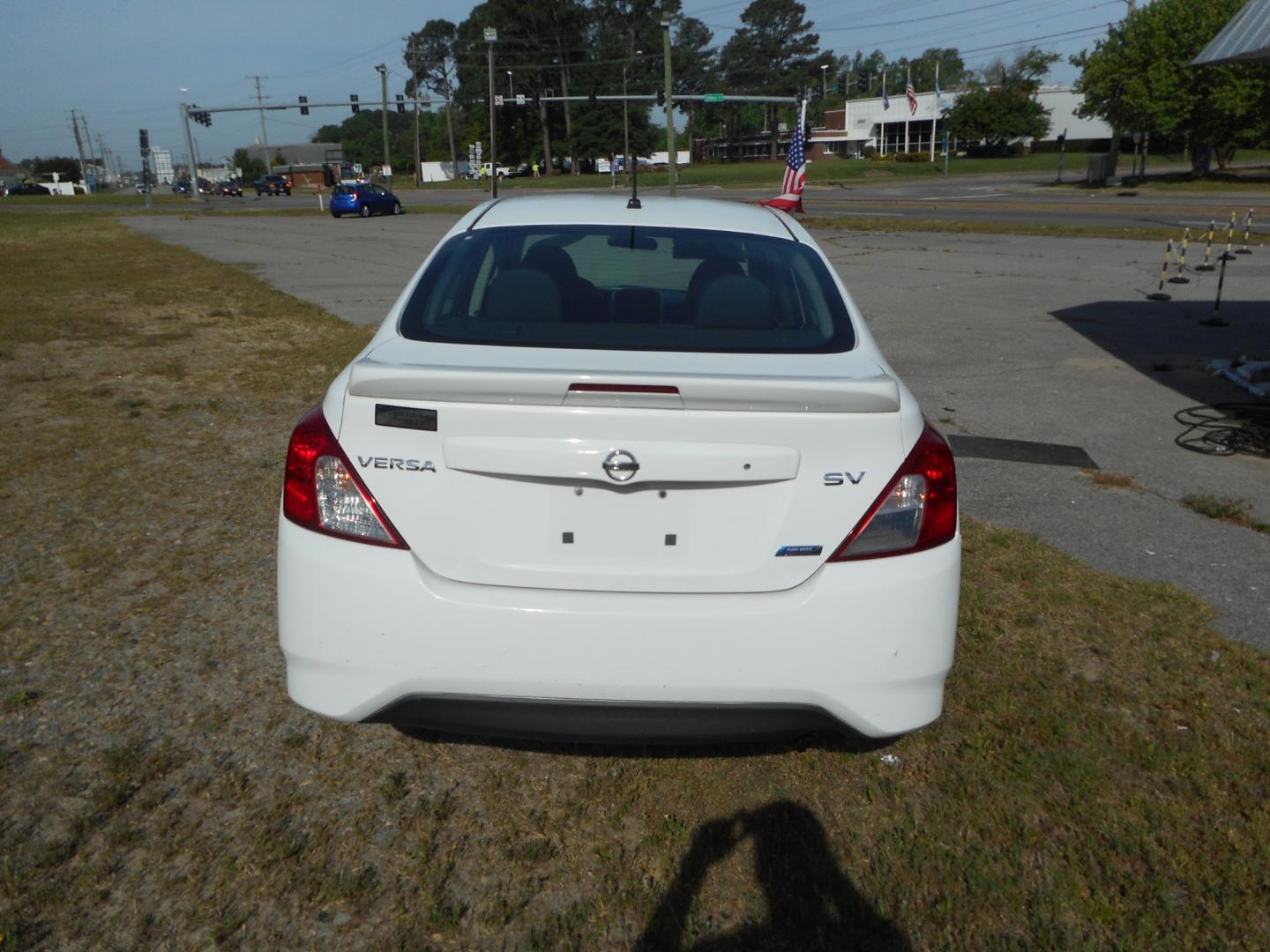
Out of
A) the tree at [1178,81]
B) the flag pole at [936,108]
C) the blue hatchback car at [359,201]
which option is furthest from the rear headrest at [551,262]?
the flag pole at [936,108]

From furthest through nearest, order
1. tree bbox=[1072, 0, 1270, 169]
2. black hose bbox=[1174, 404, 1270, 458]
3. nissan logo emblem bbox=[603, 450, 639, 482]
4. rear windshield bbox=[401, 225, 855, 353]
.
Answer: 1. tree bbox=[1072, 0, 1270, 169]
2. black hose bbox=[1174, 404, 1270, 458]
3. rear windshield bbox=[401, 225, 855, 353]
4. nissan logo emblem bbox=[603, 450, 639, 482]

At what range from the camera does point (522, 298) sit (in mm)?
3301

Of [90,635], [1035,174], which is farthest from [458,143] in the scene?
[90,635]

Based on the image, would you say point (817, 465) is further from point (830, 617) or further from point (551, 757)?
point (551, 757)

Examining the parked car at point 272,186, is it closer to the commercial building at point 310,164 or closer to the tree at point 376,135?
the commercial building at point 310,164

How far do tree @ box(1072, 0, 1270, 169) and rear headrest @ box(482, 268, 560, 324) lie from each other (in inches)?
1848

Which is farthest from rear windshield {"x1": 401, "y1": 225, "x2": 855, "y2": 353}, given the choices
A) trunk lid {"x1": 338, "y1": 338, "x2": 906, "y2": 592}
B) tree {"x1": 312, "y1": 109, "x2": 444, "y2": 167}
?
tree {"x1": 312, "y1": 109, "x2": 444, "y2": 167}

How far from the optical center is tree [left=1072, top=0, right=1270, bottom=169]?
1667 inches

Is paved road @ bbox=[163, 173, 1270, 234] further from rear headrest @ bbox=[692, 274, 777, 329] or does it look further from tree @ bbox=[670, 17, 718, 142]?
tree @ bbox=[670, 17, 718, 142]

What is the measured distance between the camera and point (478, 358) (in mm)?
2734

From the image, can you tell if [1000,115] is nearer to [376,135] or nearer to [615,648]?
[615,648]

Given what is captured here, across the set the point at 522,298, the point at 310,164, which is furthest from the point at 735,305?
the point at 310,164

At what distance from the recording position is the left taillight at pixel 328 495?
2.55 m

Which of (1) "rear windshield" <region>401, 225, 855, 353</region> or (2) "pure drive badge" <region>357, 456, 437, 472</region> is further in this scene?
(1) "rear windshield" <region>401, 225, 855, 353</region>
